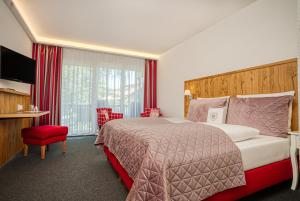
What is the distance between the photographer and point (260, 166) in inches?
59.2

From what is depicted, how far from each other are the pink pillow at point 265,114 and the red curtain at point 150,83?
3.32 meters

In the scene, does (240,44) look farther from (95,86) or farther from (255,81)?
(95,86)

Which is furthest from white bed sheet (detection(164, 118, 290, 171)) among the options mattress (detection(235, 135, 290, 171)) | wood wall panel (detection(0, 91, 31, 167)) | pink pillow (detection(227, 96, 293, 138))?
wood wall panel (detection(0, 91, 31, 167))

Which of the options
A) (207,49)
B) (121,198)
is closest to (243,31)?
(207,49)

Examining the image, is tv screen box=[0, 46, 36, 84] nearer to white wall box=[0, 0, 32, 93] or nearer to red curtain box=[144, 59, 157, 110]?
white wall box=[0, 0, 32, 93]

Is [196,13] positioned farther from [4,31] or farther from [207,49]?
[4,31]

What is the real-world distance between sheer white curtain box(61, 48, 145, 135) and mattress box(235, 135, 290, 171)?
386 centimetres

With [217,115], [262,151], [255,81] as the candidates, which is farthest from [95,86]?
[262,151]

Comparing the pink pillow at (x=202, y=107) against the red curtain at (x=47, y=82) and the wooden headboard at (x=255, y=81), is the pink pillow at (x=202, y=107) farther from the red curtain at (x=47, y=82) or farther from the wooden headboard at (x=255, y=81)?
the red curtain at (x=47, y=82)

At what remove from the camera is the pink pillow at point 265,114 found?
180 centimetres

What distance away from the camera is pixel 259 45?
2.37 metres

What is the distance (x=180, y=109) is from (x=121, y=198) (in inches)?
116

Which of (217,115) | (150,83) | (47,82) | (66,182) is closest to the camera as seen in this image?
(66,182)

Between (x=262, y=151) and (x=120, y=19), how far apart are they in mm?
3043
